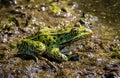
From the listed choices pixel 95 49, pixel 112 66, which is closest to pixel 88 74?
pixel 112 66

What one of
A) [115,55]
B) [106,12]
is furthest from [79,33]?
[106,12]

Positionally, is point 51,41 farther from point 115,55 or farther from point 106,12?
point 106,12

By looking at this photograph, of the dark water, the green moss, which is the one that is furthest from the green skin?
the dark water

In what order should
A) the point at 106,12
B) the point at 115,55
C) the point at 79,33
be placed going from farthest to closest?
the point at 106,12 → the point at 115,55 → the point at 79,33

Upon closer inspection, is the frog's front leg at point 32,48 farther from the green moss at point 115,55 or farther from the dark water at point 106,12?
the dark water at point 106,12

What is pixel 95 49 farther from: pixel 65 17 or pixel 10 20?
pixel 10 20

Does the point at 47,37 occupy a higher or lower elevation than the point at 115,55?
higher

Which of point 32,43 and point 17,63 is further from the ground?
point 32,43
